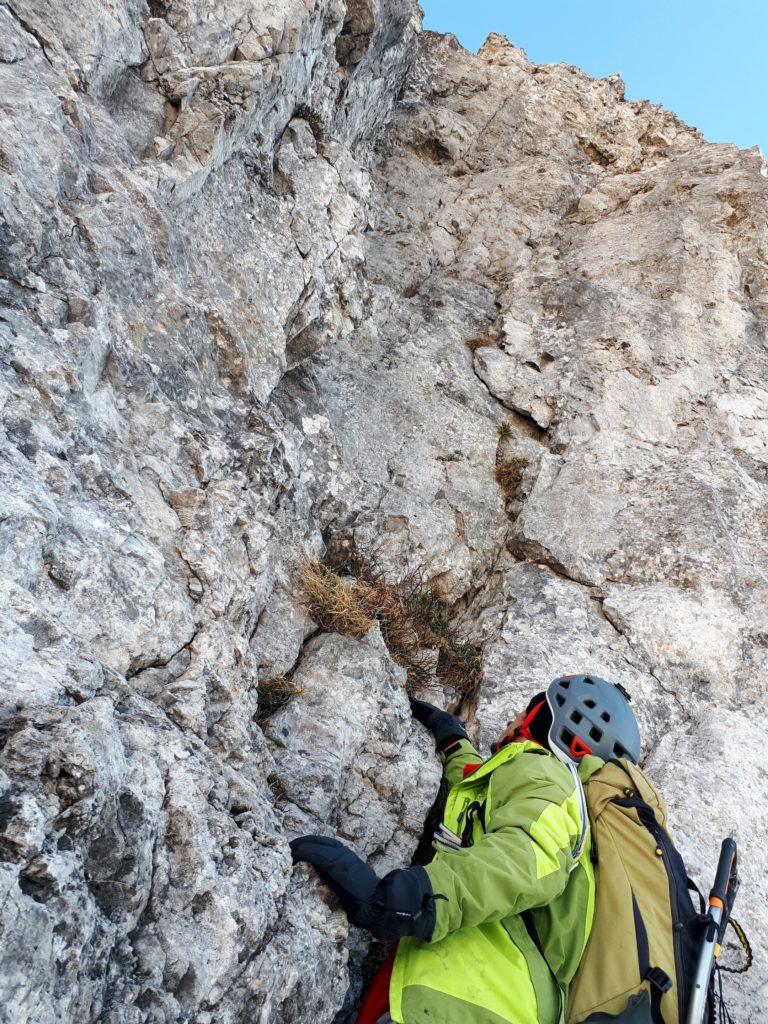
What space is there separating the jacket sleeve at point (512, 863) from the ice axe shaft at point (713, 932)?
797mm

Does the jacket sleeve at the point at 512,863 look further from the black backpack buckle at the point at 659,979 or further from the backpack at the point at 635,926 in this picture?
the black backpack buckle at the point at 659,979

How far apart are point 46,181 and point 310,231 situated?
4247 mm

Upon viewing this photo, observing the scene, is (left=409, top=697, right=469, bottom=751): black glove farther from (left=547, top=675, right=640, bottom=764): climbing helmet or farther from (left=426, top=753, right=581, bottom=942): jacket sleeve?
(left=426, top=753, right=581, bottom=942): jacket sleeve

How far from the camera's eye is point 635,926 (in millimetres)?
3436

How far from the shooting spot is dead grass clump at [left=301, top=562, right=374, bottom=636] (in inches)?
241

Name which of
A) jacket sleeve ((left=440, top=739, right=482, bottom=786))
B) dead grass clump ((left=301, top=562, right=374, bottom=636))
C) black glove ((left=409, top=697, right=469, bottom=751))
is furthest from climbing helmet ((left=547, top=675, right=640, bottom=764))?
dead grass clump ((left=301, top=562, right=374, bottom=636))

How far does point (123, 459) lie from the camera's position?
466 cm

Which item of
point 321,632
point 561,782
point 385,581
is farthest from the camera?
point 385,581

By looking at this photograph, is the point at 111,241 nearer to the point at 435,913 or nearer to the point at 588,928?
the point at 435,913

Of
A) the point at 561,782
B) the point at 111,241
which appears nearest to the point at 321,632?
the point at 561,782

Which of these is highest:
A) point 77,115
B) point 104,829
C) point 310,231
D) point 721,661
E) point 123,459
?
point 310,231

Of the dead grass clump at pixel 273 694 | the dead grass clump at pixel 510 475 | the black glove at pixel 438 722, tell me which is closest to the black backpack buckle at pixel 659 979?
the black glove at pixel 438 722

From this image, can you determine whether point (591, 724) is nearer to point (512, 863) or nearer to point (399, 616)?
point (512, 863)

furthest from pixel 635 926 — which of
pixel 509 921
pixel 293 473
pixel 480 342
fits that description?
pixel 480 342
